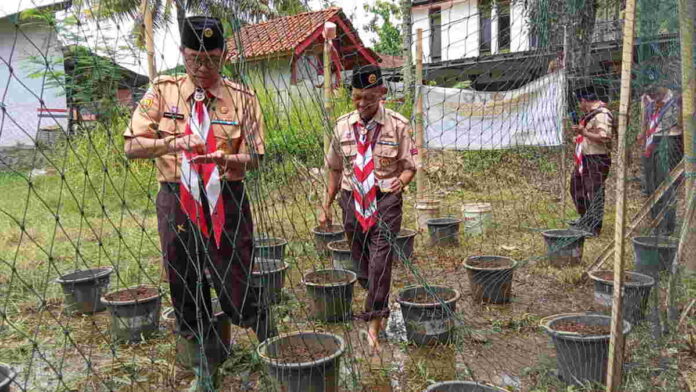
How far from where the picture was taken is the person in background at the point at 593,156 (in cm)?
459

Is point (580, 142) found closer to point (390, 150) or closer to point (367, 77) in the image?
point (390, 150)

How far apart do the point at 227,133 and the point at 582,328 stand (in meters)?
1.92

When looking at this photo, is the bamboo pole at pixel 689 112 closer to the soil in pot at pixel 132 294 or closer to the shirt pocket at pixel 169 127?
the shirt pocket at pixel 169 127

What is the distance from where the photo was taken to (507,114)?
5.80 meters

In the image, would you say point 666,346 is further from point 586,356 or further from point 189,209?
point 189,209

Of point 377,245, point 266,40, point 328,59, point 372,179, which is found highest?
point 328,59

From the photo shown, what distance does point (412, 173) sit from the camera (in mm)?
2896

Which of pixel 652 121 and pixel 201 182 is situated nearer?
pixel 201 182

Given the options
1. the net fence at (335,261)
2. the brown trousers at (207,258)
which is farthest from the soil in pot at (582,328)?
the brown trousers at (207,258)

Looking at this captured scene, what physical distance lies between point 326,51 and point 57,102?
10.4 meters

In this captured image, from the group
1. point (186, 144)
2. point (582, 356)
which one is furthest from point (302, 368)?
point (582, 356)

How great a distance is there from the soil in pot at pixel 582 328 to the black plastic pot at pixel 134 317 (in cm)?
223

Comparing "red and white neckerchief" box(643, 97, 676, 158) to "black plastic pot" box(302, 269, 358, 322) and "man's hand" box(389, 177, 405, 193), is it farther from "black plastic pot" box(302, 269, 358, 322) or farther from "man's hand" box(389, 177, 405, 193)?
"black plastic pot" box(302, 269, 358, 322)

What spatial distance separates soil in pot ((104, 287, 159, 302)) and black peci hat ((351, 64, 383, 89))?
1.80m
